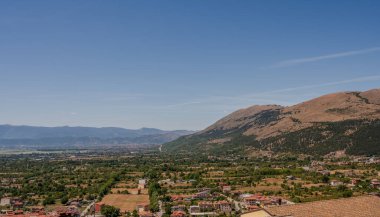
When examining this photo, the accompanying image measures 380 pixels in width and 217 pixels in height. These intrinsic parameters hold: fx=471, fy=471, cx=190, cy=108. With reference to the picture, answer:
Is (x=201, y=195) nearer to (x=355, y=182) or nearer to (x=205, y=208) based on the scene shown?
(x=205, y=208)

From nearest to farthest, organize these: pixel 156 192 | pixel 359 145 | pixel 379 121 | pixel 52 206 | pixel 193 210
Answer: pixel 193 210
pixel 52 206
pixel 156 192
pixel 359 145
pixel 379 121

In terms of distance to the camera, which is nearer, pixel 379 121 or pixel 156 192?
pixel 156 192

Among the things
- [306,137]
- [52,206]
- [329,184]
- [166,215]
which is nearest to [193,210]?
[166,215]

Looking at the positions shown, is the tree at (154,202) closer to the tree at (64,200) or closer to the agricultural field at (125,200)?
the agricultural field at (125,200)

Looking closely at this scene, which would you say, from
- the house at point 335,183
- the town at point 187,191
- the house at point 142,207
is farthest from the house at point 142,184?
the house at point 335,183

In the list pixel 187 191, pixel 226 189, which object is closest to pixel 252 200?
pixel 226 189

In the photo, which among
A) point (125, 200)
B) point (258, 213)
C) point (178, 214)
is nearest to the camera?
point (258, 213)

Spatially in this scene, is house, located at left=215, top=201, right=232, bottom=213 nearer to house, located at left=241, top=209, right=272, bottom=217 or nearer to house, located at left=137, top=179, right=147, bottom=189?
house, located at left=137, top=179, right=147, bottom=189

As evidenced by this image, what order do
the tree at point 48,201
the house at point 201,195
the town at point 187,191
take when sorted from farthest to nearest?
1. the house at point 201,195
2. the tree at point 48,201
3. the town at point 187,191

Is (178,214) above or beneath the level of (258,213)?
beneath

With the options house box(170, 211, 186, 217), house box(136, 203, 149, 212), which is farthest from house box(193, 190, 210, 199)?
house box(170, 211, 186, 217)

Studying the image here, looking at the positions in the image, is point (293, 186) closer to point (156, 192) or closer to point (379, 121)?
point (156, 192)
